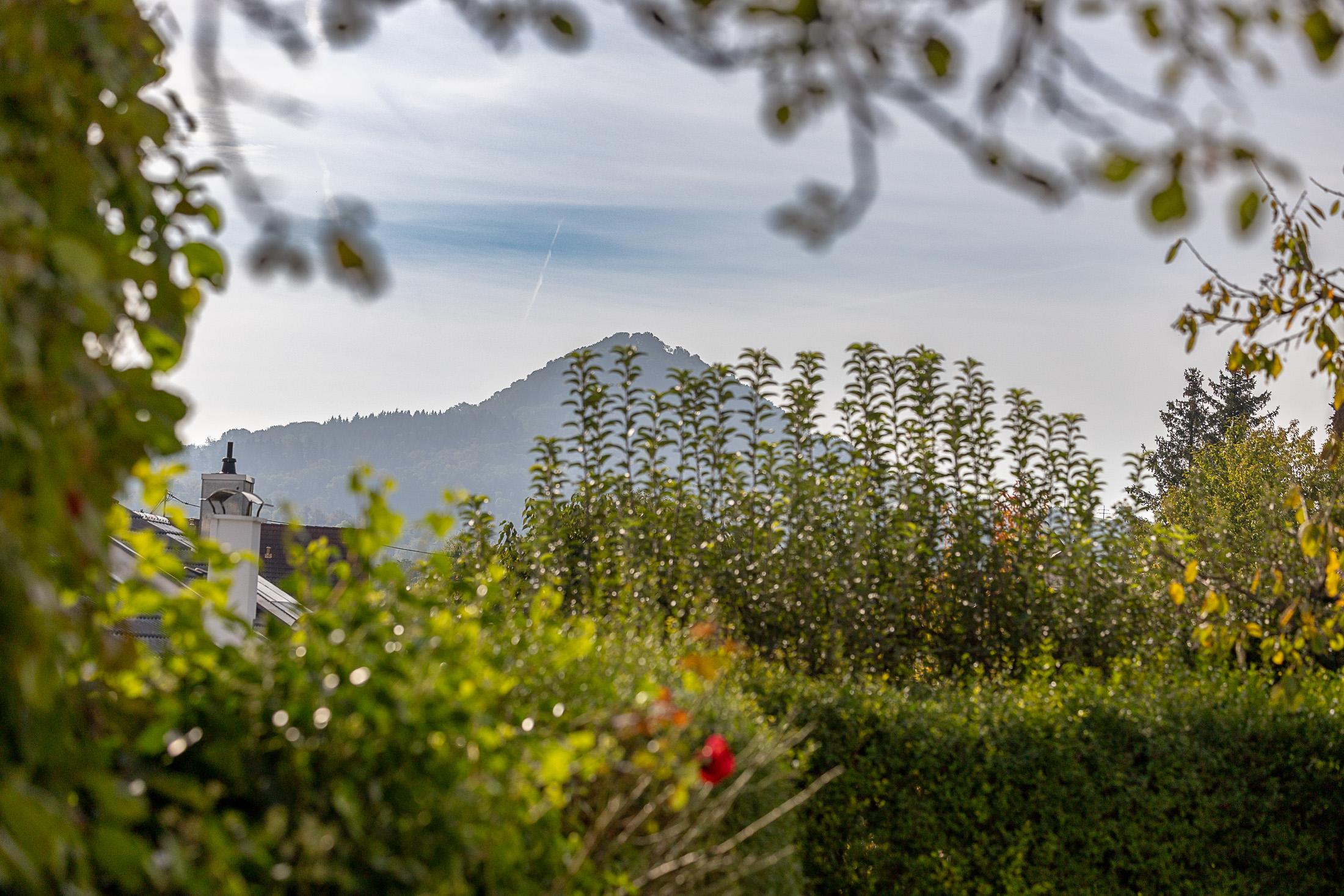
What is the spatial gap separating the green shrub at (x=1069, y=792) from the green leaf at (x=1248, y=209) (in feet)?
11.2

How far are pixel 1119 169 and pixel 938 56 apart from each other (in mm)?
307

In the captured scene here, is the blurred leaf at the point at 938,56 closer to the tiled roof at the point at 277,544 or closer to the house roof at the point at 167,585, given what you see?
the house roof at the point at 167,585

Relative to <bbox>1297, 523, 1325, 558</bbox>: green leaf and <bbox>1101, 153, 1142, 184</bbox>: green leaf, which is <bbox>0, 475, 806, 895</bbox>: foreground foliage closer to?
<bbox>1101, 153, 1142, 184</bbox>: green leaf

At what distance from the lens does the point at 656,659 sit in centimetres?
380

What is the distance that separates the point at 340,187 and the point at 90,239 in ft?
1.25

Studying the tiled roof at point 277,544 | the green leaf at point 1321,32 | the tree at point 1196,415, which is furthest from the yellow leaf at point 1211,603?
the tree at point 1196,415

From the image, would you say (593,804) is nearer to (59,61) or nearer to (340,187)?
(340,187)

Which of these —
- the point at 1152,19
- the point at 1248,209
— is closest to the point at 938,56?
the point at 1152,19

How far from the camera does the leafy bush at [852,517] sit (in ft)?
19.8

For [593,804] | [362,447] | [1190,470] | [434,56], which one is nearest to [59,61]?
[434,56]

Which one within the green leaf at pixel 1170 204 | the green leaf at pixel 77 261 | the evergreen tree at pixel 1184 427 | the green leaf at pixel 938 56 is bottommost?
the green leaf at pixel 77 261

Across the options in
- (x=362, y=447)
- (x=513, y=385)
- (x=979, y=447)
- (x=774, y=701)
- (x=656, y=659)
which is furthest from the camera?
(x=362, y=447)

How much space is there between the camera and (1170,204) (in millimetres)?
1359

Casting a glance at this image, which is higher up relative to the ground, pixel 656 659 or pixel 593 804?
pixel 656 659
